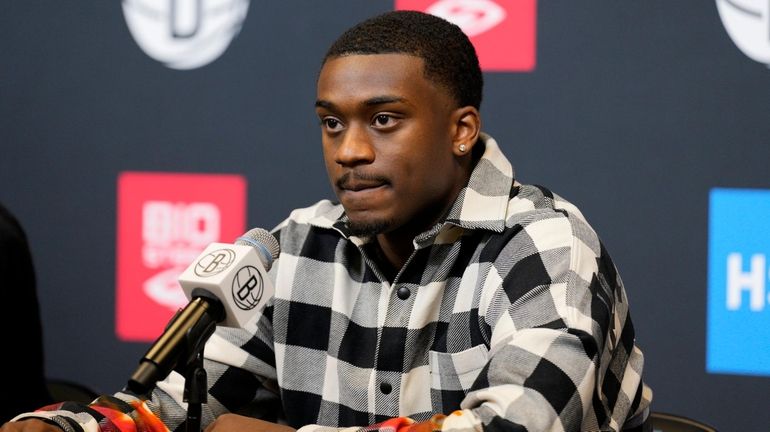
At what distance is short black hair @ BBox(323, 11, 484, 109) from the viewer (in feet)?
5.02

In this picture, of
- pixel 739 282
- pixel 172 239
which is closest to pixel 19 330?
pixel 172 239

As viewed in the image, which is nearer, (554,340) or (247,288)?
(247,288)

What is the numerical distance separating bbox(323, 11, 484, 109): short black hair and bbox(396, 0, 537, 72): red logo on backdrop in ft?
2.40

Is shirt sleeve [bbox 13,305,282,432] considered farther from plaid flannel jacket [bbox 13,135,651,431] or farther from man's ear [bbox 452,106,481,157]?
man's ear [bbox 452,106,481,157]


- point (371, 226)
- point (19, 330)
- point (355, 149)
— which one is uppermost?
point (355, 149)

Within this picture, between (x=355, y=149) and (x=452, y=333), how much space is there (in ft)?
1.05

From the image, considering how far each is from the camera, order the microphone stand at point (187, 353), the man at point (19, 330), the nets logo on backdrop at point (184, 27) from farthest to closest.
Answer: the nets logo on backdrop at point (184, 27) → the man at point (19, 330) → the microphone stand at point (187, 353)

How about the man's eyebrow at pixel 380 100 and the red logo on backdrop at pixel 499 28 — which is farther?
the red logo on backdrop at pixel 499 28

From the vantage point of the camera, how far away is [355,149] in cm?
149

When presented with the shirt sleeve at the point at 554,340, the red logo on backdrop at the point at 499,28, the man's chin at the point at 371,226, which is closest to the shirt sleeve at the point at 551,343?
the shirt sleeve at the point at 554,340

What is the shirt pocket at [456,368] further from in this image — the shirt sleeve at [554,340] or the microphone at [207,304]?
the microphone at [207,304]

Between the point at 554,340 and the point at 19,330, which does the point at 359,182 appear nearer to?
the point at 554,340

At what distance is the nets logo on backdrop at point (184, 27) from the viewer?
2.53m

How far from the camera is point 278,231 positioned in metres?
1.76
